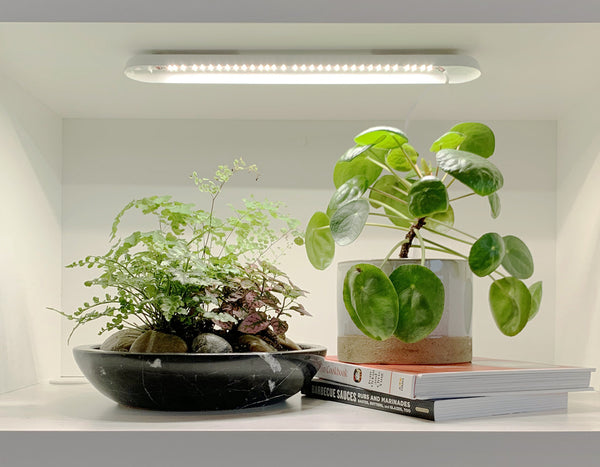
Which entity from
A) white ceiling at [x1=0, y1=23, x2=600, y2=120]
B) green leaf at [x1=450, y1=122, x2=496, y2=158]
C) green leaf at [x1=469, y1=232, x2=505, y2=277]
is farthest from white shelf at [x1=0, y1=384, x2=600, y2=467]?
white ceiling at [x1=0, y1=23, x2=600, y2=120]

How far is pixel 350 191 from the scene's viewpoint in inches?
40.5

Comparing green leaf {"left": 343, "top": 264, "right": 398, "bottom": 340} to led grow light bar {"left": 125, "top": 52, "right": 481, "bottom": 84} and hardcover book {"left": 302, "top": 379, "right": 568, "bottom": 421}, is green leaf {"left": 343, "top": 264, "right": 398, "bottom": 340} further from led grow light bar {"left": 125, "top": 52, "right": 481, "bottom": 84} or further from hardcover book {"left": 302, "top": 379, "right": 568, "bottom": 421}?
led grow light bar {"left": 125, "top": 52, "right": 481, "bottom": 84}

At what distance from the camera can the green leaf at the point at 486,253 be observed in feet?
3.05

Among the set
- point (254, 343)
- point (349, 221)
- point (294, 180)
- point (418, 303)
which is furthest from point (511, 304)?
point (294, 180)

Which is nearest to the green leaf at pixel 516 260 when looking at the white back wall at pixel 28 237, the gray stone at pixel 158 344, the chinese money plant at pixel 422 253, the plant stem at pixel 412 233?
the chinese money plant at pixel 422 253

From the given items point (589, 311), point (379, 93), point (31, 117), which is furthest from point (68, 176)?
point (589, 311)

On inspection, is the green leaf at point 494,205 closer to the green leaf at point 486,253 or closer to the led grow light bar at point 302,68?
the green leaf at point 486,253

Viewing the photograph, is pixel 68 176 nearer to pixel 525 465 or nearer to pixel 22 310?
pixel 22 310

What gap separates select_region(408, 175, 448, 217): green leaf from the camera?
0.92m

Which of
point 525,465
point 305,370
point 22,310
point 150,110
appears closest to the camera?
point 525,465

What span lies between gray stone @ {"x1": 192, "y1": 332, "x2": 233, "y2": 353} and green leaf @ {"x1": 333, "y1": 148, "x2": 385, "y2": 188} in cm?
34

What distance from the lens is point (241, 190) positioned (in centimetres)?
164

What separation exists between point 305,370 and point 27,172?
78 cm

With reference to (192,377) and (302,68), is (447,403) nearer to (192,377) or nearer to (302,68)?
(192,377)
